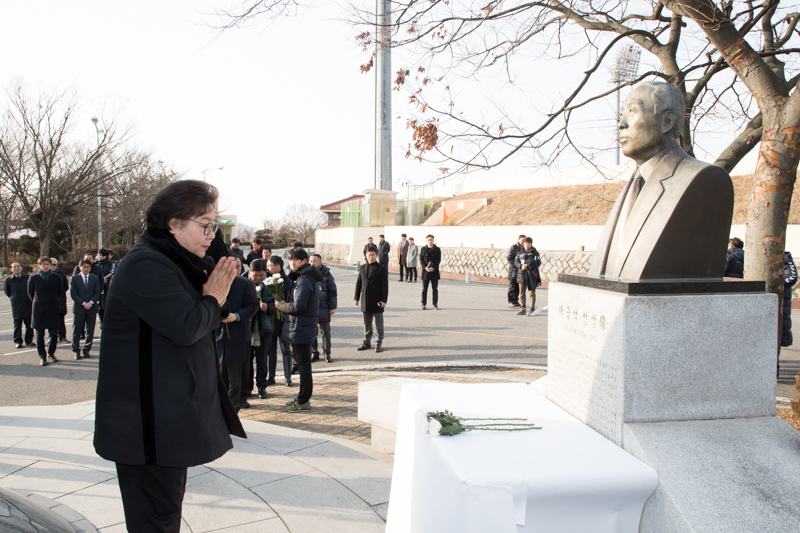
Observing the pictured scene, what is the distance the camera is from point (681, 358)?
284 centimetres

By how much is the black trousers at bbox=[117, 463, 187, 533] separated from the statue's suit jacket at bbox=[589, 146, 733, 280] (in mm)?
2699

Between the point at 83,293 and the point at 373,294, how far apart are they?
5452 millimetres

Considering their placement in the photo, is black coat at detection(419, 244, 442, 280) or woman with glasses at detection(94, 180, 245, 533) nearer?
woman with glasses at detection(94, 180, 245, 533)

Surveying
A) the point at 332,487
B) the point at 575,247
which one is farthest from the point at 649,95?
the point at 575,247

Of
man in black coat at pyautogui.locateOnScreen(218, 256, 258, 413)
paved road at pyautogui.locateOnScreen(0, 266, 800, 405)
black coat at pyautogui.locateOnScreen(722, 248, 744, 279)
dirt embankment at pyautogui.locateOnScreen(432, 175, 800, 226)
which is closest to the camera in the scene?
man in black coat at pyautogui.locateOnScreen(218, 256, 258, 413)

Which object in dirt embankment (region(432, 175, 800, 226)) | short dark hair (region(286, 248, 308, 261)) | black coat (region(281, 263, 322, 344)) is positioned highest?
dirt embankment (region(432, 175, 800, 226))

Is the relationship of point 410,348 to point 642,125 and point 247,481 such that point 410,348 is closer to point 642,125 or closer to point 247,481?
point 247,481

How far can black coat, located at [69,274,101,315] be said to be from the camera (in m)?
9.73

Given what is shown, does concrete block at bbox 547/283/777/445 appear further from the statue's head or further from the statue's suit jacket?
the statue's head

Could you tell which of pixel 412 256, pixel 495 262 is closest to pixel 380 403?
pixel 412 256

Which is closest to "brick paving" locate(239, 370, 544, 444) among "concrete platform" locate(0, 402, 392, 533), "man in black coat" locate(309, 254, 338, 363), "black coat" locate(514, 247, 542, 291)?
"concrete platform" locate(0, 402, 392, 533)

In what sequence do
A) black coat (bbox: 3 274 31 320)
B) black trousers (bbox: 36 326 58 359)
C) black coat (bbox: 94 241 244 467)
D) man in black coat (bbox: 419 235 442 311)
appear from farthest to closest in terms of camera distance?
man in black coat (bbox: 419 235 442 311) < black coat (bbox: 3 274 31 320) < black trousers (bbox: 36 326 58 359) < black coat (bbox: 94 241 244 467)

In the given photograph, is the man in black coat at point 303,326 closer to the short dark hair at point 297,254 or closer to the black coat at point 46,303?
the short dark hair at point 297,254

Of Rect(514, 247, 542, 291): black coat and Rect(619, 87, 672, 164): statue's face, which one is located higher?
Rect(619, 87, 672, 164): statue's face
